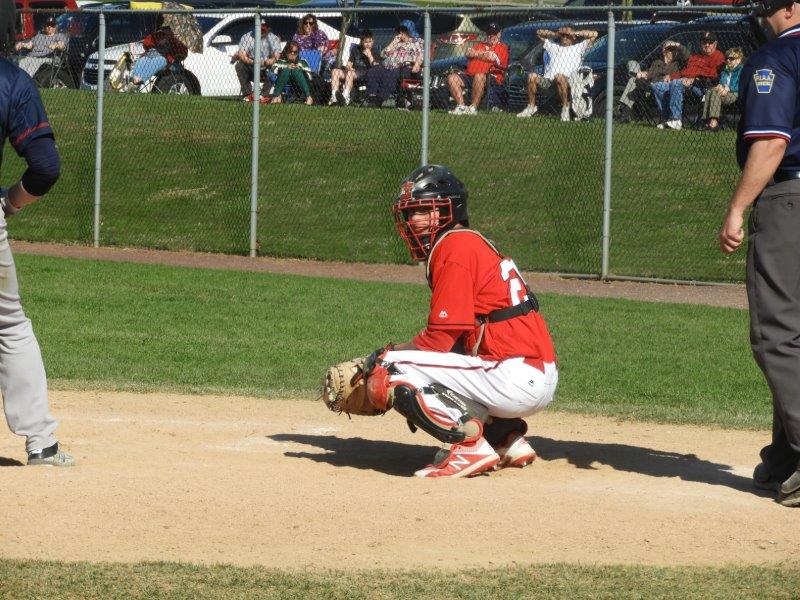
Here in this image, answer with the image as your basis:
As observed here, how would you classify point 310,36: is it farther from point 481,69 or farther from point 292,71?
point 481,69

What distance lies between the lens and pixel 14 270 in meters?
5.41

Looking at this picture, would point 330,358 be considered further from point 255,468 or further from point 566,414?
point 255,468

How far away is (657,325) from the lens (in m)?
10.8

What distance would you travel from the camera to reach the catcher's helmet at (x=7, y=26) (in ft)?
18.2

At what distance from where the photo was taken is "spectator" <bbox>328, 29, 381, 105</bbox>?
1456 centimetres

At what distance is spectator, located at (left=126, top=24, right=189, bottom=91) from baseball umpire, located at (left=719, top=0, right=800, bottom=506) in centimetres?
1185

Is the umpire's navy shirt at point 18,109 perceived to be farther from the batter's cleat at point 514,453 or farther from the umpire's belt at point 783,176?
the umpire's belt at point 783,176

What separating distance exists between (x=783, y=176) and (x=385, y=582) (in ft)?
7.96

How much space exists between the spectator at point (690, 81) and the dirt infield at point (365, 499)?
6.53 metres

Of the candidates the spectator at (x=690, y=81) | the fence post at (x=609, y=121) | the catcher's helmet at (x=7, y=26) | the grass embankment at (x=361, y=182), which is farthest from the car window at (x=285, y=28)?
the catcher's helmet at (x=7, y=26)

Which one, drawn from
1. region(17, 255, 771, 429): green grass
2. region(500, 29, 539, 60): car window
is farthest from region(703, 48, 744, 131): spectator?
region(17, 255, 771, 429): green grass

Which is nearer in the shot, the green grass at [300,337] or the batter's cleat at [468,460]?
the batter's cleat at [468,460]

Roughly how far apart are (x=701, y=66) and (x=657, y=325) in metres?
3.35

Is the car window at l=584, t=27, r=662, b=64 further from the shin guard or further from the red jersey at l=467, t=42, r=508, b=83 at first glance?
the shin guard
